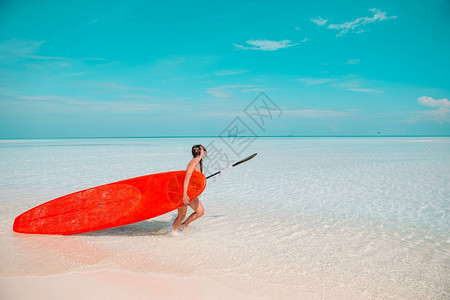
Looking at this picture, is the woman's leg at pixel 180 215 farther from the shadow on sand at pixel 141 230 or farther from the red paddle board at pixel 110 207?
the shadow on sand at pixel 141 230

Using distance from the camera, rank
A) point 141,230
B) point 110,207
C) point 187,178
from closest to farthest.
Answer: point 187,178 → point 110,207 → point 141,230

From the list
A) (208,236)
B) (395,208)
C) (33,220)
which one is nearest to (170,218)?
(208,236)

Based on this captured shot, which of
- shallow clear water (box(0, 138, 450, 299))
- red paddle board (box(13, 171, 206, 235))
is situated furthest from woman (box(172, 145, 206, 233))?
shallow clear water (box(0, 138, 450, 299))

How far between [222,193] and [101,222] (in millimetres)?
3383

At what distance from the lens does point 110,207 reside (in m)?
4.04

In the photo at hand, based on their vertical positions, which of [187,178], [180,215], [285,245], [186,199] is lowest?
[285,245]

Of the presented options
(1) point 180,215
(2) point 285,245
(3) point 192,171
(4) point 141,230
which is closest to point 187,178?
(3) point 192,171

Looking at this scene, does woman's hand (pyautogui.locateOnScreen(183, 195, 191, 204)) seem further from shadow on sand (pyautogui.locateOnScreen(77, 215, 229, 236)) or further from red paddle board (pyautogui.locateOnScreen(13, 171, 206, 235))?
shadow on sand (pyautogui.locateOnScreen(77, 215, 229, 236))

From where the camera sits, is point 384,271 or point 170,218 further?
point 170,218

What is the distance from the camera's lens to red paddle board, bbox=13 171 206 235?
387 centimetres

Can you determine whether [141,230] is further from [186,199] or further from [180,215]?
[186,199]

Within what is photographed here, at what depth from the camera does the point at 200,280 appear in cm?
276

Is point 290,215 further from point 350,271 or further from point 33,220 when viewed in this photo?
point 33,220

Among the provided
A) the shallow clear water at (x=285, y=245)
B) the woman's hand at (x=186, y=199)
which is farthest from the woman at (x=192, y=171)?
the shallow clear water at (x=285, y=245)
